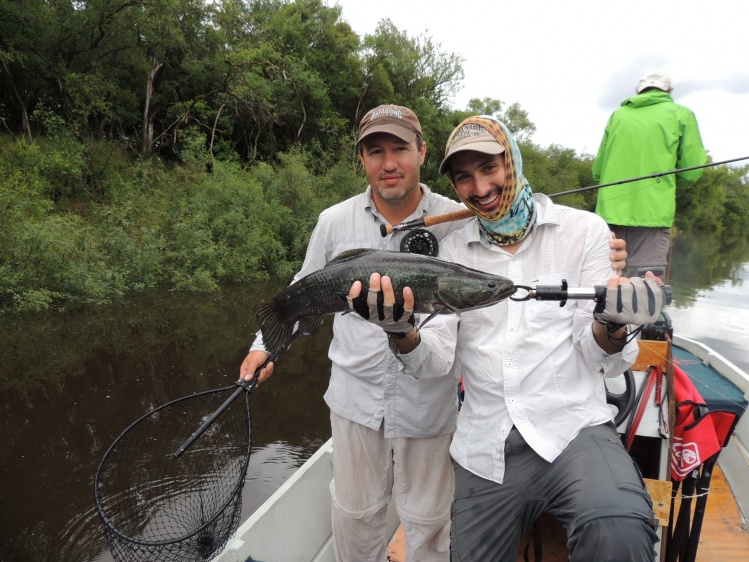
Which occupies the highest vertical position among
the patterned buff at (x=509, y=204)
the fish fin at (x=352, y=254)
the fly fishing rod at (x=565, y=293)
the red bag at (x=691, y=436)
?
the patterned buff at (x=509, y=204)

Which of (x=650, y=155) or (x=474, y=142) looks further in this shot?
(x=650, y=155)

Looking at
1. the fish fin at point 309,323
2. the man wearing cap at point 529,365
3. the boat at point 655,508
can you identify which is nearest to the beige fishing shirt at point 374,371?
the fish fin at point 309,323

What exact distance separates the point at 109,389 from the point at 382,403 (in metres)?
6.60

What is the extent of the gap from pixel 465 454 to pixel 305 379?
21.3 ft

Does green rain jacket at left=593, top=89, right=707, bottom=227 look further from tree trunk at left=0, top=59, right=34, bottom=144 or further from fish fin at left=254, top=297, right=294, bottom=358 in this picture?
Answer: tree trunk at left=0, top=59, right=34, bottom=144

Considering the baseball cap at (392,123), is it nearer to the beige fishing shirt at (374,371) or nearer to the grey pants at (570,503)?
the beige fishing shirt at (374,371)

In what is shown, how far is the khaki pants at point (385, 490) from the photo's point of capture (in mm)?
2732

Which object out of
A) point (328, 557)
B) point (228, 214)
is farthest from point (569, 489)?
point (228, 214)

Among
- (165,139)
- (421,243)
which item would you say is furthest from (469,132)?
(165,139)

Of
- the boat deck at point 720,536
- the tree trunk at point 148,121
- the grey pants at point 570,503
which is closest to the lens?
the grey pants at point 570,503

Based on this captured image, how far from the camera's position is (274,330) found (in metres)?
2.66

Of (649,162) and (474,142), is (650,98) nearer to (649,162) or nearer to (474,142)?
(649,162)

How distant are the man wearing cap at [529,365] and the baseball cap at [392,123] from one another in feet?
1.31

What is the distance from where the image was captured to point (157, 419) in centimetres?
625
